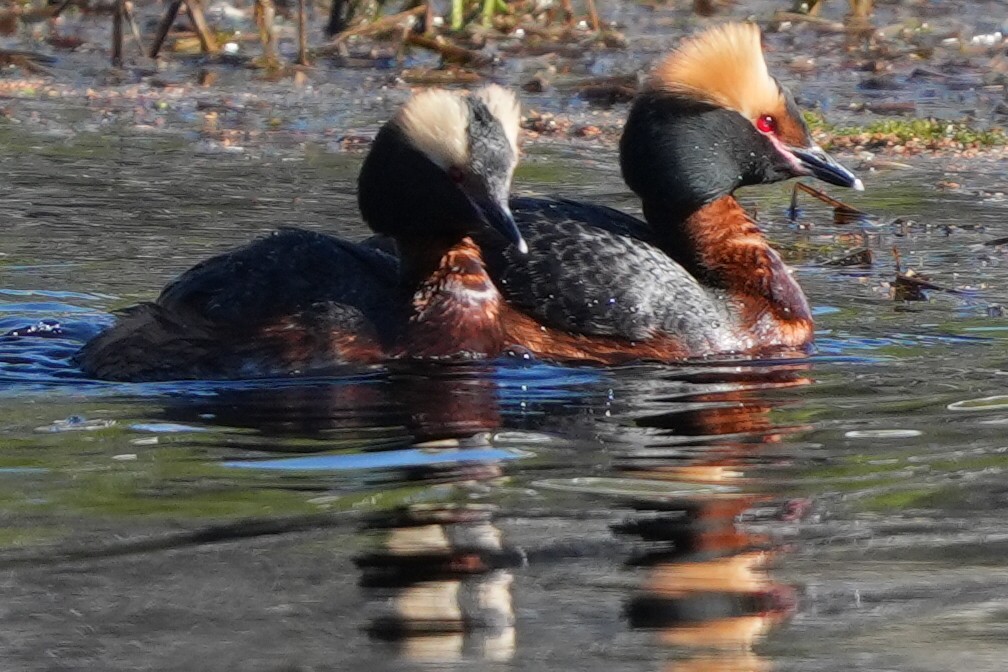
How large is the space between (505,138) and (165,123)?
625 centimetres

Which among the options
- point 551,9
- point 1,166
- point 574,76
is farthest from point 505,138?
point 551,9

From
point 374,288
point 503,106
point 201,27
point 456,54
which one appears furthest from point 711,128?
point 201,27

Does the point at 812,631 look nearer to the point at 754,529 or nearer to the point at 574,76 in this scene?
the point at 754,529

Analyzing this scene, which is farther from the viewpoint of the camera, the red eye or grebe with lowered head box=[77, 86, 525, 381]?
the red eye

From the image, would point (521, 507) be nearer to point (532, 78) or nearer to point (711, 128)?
point (711, 128)

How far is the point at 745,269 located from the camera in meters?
8.70

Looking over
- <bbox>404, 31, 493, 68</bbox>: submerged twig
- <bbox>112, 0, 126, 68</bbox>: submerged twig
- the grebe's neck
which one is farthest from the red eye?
<bbox>112, 0, 126, 68</bbox>: submerged twig

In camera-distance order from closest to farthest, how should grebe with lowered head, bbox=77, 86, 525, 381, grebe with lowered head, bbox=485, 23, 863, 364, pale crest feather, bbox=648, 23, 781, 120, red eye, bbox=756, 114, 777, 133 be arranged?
grebe with lowered head, bbox=77, 86, 525, 381 < grebe with lowered head, bbox=485, 23, 863, 364 < pale crest feather, bbox=648, 23, 781, 120 < red eye, bbox=756, 114, 777, 133

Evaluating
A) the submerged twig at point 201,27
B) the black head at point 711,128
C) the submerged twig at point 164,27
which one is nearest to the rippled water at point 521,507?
the black head at point 711,128

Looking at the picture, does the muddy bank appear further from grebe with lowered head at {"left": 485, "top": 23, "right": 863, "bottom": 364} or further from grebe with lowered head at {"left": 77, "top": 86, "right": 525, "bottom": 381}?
grebe with lowered head at {"left": 77, "top": 86, "right": 525, "bottom": 381}

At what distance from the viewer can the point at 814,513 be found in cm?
535

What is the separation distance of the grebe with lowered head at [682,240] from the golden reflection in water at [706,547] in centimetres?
118

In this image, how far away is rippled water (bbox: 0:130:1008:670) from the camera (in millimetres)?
4277

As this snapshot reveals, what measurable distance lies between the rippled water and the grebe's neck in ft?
0.80
